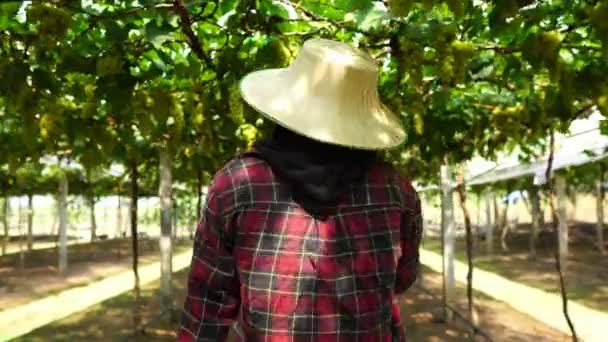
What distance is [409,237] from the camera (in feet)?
6.01

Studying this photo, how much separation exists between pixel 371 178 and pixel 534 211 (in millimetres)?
18042

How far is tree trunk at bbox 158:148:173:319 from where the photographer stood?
8.28 meters

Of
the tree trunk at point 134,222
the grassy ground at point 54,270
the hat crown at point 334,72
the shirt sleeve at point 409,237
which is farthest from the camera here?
the grassy ground at point 54,270

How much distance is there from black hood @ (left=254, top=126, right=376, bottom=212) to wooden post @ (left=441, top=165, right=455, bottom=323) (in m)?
7.30

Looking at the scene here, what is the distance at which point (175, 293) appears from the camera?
12.1m

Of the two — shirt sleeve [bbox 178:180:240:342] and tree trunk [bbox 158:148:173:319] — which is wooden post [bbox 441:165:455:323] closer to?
tree trunk [bbox 158:148:173:319]

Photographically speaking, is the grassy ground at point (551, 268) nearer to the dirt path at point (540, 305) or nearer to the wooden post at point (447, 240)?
the dirt path at point (540, 305)

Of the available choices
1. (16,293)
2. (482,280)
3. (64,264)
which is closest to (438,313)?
(482,280)

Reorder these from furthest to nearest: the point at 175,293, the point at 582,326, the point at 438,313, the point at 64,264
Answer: the point at 64,264 → the point at 175,293 → the point at 438,313 → the point at 582,326

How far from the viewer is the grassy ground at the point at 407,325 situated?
789 centimetres

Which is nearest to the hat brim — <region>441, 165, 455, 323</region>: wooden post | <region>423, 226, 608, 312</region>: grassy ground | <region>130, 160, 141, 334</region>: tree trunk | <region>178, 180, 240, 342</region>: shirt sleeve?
<region>178, 180, 240, 342</region>: shirt sleeve

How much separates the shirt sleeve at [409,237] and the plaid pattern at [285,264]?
0.40 ft

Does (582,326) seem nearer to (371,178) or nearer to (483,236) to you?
(371,178)

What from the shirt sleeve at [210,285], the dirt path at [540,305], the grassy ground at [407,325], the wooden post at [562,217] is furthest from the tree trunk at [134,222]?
the wooden post at [562,217]
